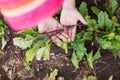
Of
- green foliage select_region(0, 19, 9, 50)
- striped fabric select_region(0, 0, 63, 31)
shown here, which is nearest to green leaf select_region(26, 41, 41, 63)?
green foliage select_region(0, 19, 9, 50)

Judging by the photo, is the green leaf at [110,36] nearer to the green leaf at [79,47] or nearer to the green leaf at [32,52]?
the green leaf at [79,47]

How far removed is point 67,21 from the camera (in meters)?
1.64

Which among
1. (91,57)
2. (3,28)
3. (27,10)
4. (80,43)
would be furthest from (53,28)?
(27,10)

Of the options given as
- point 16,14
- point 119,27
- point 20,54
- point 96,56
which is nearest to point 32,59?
point 20,54

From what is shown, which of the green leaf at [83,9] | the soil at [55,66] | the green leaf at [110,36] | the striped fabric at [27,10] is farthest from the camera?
the soil at [55,66]

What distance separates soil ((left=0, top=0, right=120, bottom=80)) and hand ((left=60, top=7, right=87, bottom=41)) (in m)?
0.19

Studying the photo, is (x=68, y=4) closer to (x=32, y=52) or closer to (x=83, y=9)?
(x=83, y=9)

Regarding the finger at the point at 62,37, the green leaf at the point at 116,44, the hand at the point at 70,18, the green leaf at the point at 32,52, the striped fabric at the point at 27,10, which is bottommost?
the green leaf at the point at 116,44

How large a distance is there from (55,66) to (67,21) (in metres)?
0.39

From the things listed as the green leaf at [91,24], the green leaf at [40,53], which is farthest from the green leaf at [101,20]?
the green leaf at [40,53]

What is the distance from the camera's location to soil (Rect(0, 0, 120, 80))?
181 centimetres

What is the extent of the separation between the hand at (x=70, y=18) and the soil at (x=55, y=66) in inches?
7.3

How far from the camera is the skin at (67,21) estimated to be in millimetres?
1612

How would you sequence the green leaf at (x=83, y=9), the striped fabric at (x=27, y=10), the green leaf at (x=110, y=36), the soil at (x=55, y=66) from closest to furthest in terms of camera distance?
the striped fabric at (x=27, y=10) < the green leaf at (x=110, y=36) < the green leaf at (x=83, y=9) < the soil at (x=55, y=66)
